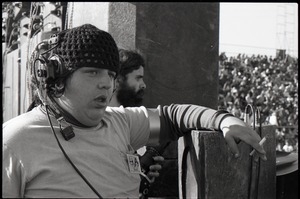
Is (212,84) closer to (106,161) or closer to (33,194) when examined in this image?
(106,161)

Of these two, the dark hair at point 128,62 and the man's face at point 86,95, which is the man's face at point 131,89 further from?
the man's face at point 86,95

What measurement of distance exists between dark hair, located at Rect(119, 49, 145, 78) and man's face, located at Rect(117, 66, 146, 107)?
0.03 m

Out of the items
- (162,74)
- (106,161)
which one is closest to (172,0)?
(162,74)

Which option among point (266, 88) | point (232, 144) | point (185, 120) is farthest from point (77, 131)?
point (266, 88)

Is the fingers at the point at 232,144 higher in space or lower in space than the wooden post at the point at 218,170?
higher

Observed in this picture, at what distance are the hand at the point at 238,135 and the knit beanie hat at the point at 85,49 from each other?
1.80 feet

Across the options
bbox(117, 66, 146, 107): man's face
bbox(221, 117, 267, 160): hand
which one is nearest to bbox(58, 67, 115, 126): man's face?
bbox(221, 117, 267, 160): hand

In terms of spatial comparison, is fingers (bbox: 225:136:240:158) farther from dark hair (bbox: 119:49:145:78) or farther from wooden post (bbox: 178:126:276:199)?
dark hair (bbox: 119:49:145:78)

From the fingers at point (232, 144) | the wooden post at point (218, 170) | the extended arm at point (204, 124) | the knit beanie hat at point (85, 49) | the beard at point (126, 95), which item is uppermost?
the knit beanie hat at point (85, 49)

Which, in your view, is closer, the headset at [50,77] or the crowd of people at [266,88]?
the headset at [50,77]

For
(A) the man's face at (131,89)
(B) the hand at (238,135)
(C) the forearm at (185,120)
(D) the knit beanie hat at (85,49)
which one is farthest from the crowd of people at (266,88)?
(D) the knit beanie hat at (85,49)

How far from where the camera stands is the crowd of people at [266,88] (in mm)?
13422

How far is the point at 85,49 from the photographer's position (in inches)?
74.2

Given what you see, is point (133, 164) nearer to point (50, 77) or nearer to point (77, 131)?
point (77, 131)
